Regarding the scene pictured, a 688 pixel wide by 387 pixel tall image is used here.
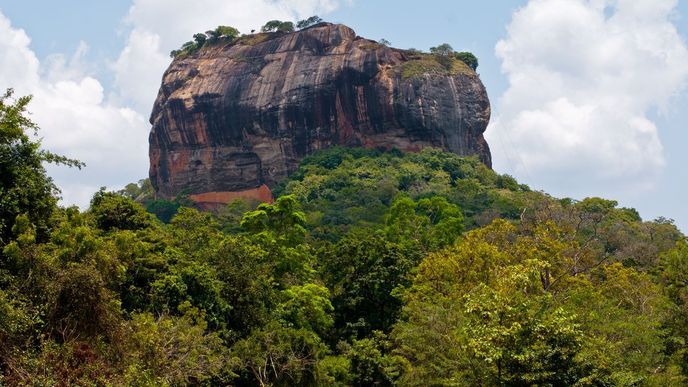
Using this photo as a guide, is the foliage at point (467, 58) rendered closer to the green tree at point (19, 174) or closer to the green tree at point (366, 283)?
the green tree at point (366, 283)

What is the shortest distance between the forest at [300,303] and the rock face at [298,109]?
36158 millimetres

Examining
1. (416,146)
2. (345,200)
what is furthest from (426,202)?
(416,146)

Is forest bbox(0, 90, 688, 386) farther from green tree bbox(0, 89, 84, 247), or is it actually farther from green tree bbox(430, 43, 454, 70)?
green tree bbox(430, 43, 454, 70)

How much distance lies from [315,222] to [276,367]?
3552 centimetres

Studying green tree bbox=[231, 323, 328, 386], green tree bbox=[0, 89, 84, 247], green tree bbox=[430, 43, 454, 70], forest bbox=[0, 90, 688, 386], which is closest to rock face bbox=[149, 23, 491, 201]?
green tree bbox=[430, 43, 454, 70]

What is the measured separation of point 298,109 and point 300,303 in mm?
51779

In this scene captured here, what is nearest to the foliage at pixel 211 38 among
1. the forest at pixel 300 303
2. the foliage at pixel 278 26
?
the foliage at pixel 278 26

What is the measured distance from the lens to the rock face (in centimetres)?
8162

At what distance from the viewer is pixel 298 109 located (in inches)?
3214

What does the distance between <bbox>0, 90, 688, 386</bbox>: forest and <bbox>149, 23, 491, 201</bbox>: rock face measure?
119ft

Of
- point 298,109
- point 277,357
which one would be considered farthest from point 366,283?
point 298,109

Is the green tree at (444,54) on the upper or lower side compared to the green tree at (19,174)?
upper

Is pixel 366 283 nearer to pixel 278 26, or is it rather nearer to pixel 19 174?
pixel 19 174

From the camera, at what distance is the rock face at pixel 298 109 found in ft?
268
